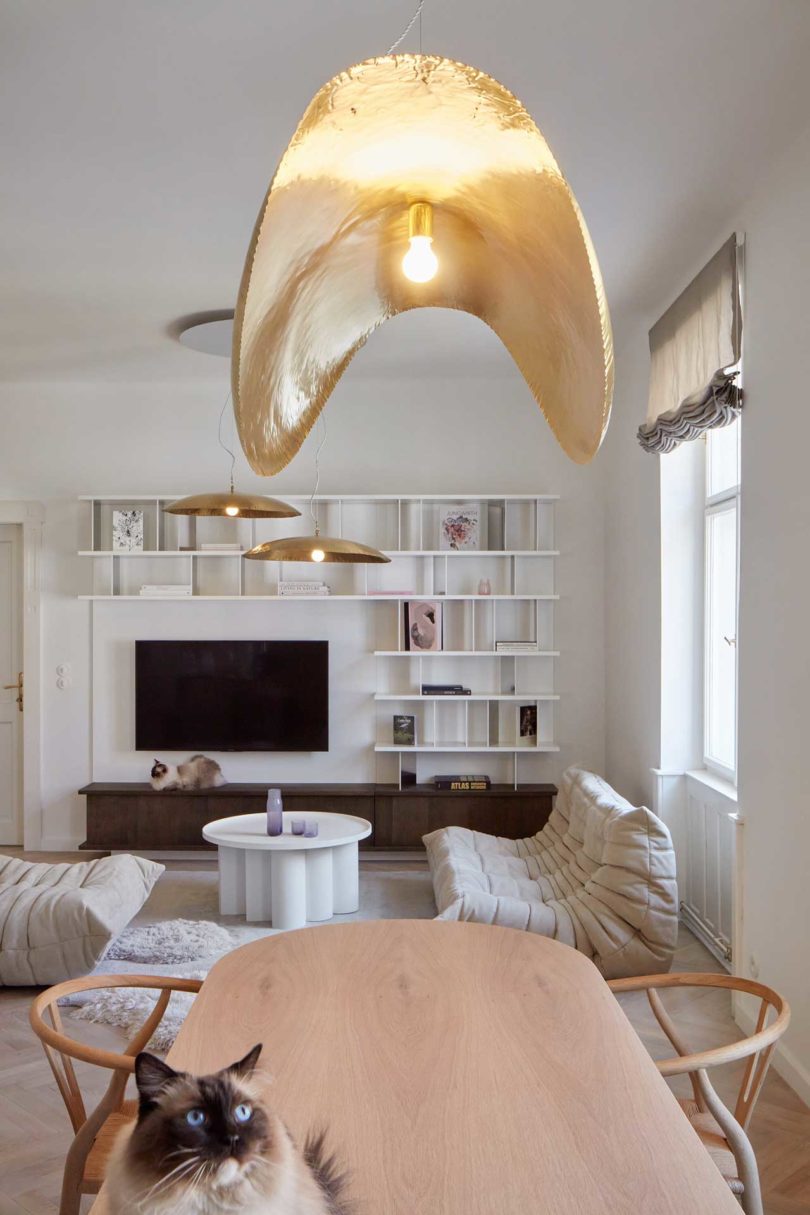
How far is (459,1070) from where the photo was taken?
4.55ft

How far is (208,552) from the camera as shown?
5.98m

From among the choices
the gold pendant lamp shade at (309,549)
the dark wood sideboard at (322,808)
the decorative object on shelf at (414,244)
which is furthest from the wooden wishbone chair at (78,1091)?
the dark wood sideboard at (322,808)

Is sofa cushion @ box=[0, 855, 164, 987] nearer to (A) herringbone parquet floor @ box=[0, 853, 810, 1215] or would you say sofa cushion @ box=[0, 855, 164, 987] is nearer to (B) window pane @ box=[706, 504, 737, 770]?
(A) herringbone parquet floor @ box=[0, 853, 810, 1215]

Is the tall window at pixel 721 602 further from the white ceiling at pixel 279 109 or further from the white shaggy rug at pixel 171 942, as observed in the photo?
the white shaggy rug at pixel 171 942

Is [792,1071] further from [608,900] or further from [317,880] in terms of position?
[317,880]

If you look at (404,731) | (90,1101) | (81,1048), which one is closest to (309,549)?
(404,731)

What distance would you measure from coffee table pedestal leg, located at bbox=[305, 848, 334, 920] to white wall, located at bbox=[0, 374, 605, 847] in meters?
1.48

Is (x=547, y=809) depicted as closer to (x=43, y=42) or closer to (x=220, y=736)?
(x=220, y=736)

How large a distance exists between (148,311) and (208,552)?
161 cm

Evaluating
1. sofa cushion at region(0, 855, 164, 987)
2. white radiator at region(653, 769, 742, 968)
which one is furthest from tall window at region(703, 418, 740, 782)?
sofa cushion at region(0, 855, 164, 987)

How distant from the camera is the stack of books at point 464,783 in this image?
18.8 ft

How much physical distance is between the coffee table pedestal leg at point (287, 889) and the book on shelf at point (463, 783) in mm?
1438

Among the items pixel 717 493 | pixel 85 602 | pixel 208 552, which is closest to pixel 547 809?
pixel 717 493

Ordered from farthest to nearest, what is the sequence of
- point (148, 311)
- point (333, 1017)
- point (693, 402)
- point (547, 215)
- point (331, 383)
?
point (148, 311), point (693, 402), point (333, 1017), point (331, 383), point (547, 215)
